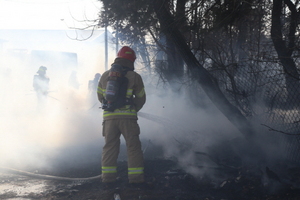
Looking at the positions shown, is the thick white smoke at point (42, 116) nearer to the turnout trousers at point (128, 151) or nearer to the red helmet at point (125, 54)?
the turnout trousers at point (128, 151)

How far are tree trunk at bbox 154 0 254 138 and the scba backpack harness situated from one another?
4.40ft

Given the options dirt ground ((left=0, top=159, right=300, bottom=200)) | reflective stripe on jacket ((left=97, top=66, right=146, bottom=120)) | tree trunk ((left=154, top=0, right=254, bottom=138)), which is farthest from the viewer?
tree trunk ((left=154, top=0, right=254, bottom=138))

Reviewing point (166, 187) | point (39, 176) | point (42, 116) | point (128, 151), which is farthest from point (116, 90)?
point (42, 116)

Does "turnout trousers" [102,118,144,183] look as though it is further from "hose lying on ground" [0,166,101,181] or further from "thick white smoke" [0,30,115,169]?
"thick white smoke" [0,30,115,169]

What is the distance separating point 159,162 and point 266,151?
1832 millimetres

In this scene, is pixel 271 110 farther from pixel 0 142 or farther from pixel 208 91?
pixel 0 142

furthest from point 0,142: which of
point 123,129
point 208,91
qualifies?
point 208,91

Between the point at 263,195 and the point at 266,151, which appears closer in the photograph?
the point at 263,195

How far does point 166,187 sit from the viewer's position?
448 centimetres

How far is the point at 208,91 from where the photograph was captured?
219 inches

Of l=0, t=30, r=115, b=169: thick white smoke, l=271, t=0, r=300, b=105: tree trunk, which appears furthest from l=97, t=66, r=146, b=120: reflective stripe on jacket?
l=271, t=0, r=300, b=105: tree trunk

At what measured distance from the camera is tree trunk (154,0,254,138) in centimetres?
548

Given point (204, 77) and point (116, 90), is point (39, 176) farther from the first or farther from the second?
point (204, 77)

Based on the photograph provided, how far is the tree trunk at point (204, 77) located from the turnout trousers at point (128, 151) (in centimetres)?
156
